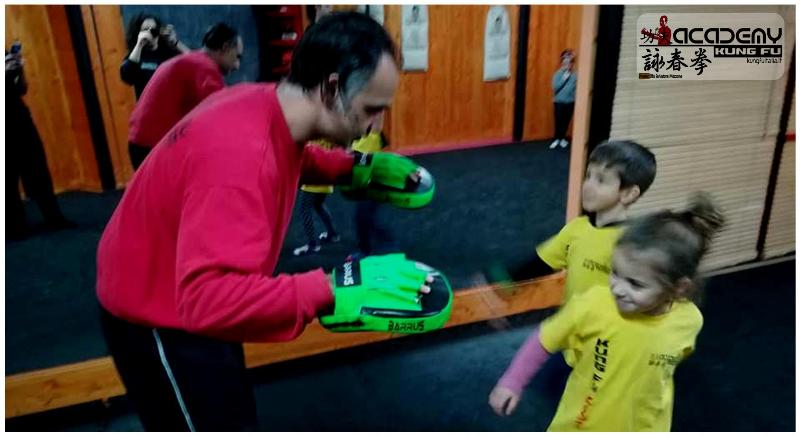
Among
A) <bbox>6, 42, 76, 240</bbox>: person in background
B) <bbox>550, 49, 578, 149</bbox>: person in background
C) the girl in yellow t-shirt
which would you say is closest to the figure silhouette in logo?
the girl in yellow t-shirt

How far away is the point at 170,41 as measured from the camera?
2.22m

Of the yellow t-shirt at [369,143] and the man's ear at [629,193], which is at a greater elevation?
the man's ear at [629,193]

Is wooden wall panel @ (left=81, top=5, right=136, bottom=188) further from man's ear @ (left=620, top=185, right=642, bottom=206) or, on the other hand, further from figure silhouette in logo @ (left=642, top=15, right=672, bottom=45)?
figure silhouette in logo @ (left=642, top=15, right=672, bottom=45)

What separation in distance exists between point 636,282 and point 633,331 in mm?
118

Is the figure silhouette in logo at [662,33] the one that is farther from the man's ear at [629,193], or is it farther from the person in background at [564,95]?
the person in background at [564,95]

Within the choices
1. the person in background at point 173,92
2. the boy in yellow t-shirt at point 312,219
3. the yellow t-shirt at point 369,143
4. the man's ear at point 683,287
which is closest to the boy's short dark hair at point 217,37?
the person in background at point 173,92

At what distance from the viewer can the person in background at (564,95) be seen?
153 inches

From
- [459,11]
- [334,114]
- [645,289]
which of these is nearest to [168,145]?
[334,114]

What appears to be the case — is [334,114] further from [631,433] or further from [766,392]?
[766,392]

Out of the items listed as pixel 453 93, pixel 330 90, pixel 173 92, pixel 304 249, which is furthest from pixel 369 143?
pixel 453 93

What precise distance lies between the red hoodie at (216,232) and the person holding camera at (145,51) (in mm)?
1118

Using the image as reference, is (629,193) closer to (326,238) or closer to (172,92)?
(172,92)

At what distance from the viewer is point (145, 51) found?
2.21 metres

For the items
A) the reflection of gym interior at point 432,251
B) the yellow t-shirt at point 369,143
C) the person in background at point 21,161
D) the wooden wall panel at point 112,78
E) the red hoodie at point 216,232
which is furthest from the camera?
the yellow t-shirt at point 369,143
